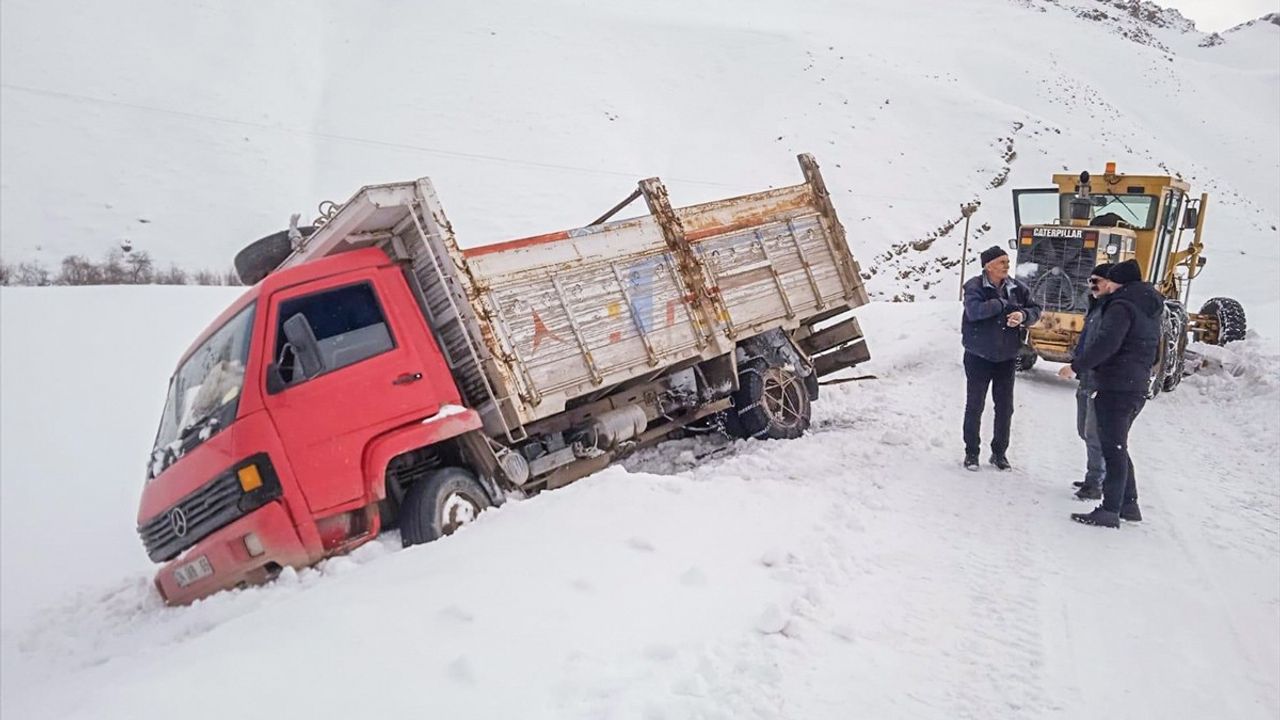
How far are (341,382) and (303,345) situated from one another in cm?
33

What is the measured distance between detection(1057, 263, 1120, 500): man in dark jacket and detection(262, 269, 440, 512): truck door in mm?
4530

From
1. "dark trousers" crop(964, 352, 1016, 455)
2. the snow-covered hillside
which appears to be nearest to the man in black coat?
"dark trousers" crop(964, 352, 1016, 455)

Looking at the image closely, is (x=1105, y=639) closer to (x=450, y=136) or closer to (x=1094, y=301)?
(x=1094, y=301)

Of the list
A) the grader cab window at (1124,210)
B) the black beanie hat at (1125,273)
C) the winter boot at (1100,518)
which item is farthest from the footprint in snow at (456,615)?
the grader cab window at (1124,210)

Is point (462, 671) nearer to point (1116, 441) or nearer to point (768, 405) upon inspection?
point (1116, 441)

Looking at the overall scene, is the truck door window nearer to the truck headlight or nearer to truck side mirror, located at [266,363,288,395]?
truck side mirror, located at [266,363,288,395]

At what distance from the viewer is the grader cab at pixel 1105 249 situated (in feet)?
31.1

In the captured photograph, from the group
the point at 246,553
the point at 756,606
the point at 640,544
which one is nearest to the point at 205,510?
the point at 246,553

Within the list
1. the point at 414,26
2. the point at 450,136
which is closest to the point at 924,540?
the point at 450,136

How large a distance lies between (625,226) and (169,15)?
3333cm

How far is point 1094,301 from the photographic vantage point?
5.32m

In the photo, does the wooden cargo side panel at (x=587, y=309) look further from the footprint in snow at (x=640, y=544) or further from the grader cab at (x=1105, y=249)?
the grader cab at (x=1105, y=249)

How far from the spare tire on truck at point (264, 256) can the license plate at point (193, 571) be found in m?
2.57

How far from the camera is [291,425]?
14.7 feet
